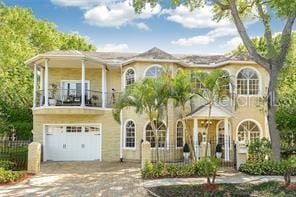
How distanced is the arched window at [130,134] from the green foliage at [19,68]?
8172 millimetres

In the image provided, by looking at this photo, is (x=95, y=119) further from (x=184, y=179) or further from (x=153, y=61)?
(x=184, y=179)

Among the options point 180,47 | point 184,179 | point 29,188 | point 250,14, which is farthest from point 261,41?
point 29,188

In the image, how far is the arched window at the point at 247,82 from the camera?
26.8 metres

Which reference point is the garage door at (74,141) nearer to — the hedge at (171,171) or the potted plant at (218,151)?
the potted plant at (218,151)

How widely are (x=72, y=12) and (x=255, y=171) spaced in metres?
14.7

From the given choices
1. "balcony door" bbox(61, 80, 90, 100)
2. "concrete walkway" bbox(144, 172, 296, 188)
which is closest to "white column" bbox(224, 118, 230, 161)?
"concrete walkway" bbox(144, 172, 296, 188)

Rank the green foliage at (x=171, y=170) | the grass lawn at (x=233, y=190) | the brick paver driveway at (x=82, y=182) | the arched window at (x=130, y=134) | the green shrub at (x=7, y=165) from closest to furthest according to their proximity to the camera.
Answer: the grass lawn at (x=233, y=190), the brick paver driveway at (x=82, y=182), the green foliage at (x=171, y=170), the green shrub at (x=7, y=165), the arched window at (x=130, y=134)

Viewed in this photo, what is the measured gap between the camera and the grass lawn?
1438 centimetres

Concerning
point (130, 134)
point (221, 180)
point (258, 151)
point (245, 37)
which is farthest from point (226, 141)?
point (221, 180)

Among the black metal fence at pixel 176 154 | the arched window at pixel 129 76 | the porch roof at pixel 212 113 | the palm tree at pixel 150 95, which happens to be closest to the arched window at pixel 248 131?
the black metal fence at pixel 176 154

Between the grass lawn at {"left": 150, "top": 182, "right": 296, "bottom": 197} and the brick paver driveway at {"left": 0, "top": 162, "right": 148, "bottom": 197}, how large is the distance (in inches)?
38.8

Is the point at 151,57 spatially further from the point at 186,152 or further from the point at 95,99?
the point at 186,152

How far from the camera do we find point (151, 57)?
1021 inches

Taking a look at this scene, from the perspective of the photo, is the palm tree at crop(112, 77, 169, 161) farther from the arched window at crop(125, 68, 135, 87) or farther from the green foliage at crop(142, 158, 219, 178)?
the arched window at crop(125, 68, 135, 87)
